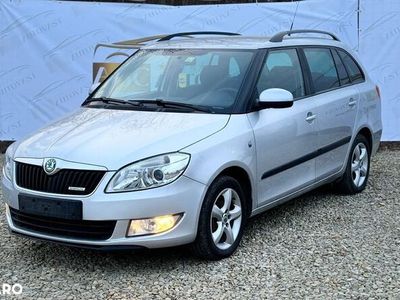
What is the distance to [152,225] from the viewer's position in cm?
404

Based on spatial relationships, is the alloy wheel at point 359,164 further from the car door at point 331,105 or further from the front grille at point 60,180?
the front grille at point 60,180

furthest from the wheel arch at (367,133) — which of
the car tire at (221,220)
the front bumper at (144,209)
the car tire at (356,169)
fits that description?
the front bumper at (144,209)

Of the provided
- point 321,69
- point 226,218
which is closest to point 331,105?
point 321,69

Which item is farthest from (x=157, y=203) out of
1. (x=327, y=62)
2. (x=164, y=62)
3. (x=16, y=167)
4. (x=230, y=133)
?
(x=327, y=62)

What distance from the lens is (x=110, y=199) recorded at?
3.91 meters

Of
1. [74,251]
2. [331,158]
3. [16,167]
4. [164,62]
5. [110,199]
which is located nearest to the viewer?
[110,199]

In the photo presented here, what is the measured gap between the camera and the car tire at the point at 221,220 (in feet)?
14.0

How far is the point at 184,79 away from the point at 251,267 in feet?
5.78

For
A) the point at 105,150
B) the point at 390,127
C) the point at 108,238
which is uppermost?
the point at 105,150

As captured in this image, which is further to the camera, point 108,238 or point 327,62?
point 327,62

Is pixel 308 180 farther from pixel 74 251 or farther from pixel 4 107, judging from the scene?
pixel 4 107

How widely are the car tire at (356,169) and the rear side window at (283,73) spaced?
1.24m

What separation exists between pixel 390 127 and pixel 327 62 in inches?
130

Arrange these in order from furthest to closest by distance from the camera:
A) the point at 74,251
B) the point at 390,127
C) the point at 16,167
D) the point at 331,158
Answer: the point at 390,127 < the point at 331,158 < the point at 74,251 < the point at 16,167
